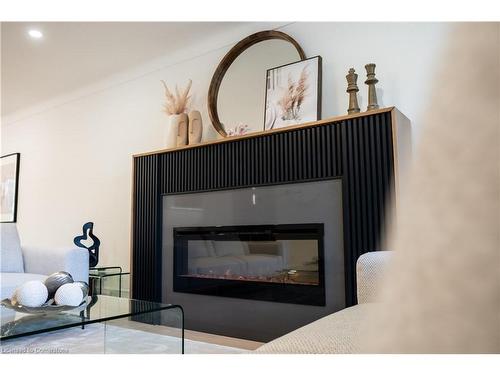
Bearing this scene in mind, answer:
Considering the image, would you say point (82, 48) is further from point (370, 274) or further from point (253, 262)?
point (370, 274)

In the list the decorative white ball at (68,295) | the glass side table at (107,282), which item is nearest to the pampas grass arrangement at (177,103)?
the glass side table at (107,282)

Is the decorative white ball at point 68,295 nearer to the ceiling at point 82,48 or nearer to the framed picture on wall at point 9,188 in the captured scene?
the ceiling at point 82,48

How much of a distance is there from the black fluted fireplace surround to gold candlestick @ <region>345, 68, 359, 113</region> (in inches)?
6.1

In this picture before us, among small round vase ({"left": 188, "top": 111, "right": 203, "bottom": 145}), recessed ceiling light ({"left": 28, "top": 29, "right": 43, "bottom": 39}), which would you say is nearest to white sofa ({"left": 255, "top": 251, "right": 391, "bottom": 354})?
small round vase ({"left": 188, "top": 111, "right": 203, "bottom": 145})

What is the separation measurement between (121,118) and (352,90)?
2646 mm

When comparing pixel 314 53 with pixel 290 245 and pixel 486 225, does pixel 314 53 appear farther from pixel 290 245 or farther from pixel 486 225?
pixel 486 225

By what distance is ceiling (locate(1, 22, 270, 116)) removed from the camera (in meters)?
3.35

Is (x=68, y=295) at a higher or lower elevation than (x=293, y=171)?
lower

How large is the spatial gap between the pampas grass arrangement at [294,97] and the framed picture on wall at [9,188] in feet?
14.5

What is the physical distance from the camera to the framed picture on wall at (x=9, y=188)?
5.56m

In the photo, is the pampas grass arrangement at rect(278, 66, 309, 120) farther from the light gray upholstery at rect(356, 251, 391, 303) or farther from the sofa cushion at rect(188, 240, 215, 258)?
the light gray upholstery at rect(356, 251, 391, 303)

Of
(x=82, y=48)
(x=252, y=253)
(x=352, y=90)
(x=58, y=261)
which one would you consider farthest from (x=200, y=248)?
(x=82, y=48)

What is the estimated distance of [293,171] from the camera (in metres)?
2.52
